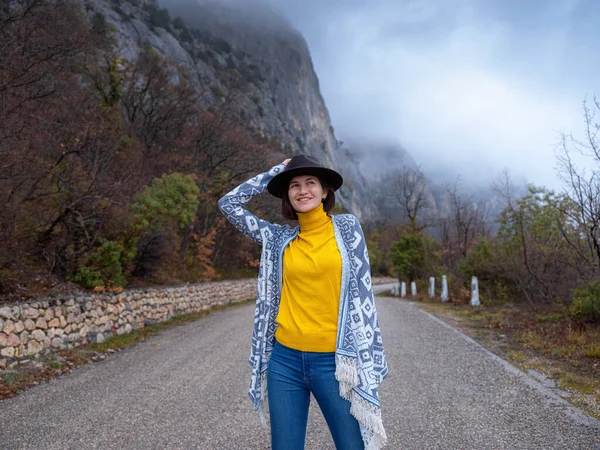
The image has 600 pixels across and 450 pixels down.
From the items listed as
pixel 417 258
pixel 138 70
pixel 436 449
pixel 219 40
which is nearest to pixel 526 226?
pixel 417 258

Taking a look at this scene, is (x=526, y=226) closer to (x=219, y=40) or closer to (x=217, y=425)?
(x=217, y=425)

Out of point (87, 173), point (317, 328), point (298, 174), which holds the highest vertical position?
point (87, 173)

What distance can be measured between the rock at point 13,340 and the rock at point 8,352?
0.18 ft

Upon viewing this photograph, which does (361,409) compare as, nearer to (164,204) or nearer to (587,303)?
(587,303)

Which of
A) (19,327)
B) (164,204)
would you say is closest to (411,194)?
(164,204)

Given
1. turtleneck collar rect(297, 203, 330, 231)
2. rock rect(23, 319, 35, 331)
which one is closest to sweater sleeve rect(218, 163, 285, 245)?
turtleneck collar rect(297, 203, 330, 231)

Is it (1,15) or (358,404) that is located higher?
(1,15)

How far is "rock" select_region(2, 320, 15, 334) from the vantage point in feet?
18.6

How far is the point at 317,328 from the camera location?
195 cm

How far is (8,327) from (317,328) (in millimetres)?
5592

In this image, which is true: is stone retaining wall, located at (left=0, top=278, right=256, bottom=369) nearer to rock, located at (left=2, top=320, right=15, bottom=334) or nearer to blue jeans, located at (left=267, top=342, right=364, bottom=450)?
rock, located at (left=2, top=320, right=15, bottom=334)

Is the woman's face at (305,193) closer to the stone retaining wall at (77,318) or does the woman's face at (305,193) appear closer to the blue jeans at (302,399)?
the blue jeans at (302,399)

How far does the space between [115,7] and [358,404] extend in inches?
1850

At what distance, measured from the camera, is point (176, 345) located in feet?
26.4
